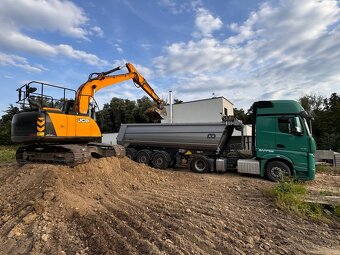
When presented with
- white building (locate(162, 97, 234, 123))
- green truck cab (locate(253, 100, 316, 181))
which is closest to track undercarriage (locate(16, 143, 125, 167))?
green truck cab (locate(253, 100, 316, 181))

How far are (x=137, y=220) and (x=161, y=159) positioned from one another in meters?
8.05

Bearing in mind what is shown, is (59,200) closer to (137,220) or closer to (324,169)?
(137,220)

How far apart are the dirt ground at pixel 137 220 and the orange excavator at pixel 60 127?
3.22ft

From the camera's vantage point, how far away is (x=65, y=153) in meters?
8.42

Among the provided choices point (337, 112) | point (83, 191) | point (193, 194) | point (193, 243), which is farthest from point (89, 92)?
point (337, 112)

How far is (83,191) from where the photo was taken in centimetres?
674

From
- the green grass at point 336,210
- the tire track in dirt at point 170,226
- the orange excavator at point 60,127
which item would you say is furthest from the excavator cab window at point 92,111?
the green grass at point 336,210

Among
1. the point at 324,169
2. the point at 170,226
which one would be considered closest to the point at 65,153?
the point at 170,226

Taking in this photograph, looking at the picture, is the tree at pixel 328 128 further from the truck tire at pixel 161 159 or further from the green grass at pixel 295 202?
the green grass at pixel 295 202

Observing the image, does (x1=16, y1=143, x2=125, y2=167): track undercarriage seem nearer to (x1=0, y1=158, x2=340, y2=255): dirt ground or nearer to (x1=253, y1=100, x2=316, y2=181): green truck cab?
(x1=0, y1=158, x2=340, y2=255): dirt ground

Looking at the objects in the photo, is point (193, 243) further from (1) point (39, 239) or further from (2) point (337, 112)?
(2) point (337, 112)

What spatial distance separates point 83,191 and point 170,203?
7.71 ft

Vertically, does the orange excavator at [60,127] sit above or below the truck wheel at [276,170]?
above

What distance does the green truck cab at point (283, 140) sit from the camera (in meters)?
9.52
